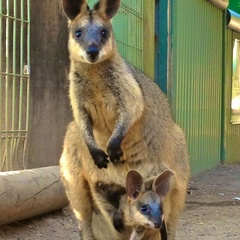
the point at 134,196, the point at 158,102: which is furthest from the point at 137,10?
the point at 134,196

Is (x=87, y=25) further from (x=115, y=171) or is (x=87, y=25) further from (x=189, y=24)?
(x=189, y=24)

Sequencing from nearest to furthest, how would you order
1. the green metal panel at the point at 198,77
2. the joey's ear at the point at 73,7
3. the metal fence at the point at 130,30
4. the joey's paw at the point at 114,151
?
the joey's paw at the point at 114,151
the joey's ear at the point at 73,7
the metal fence at the point at 130,30
the green metal panel at the point at 198,77

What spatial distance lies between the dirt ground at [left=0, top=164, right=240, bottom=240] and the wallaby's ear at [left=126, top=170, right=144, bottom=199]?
133 centimetres

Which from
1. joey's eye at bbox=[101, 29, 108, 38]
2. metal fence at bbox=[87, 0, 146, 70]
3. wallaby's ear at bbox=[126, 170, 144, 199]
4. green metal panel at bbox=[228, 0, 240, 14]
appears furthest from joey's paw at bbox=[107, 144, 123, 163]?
green metal panel at bbox=[228, 0, 240, 14]

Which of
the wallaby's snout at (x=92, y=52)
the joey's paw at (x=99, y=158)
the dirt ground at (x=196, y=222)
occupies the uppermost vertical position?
the wallaby's snout at (x=92, y=52)

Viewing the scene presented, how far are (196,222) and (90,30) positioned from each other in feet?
9.52

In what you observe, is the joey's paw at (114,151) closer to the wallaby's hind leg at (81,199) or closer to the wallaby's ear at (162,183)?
the wallaby's ear at (162,183)

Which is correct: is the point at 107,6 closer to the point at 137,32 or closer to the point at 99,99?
the point at 99,99

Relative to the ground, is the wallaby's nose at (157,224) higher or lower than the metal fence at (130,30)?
lower

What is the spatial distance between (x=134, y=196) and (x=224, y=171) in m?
6.82

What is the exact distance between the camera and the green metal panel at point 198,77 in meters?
9.31

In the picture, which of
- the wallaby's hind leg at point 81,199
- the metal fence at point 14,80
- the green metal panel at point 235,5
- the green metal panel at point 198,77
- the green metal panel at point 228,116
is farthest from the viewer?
the green metal panel at point 235,5

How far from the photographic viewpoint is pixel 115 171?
4.48 m

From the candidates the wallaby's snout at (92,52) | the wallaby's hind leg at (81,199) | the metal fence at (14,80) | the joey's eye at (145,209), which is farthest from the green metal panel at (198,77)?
the wallaby's snout at (92,52)
